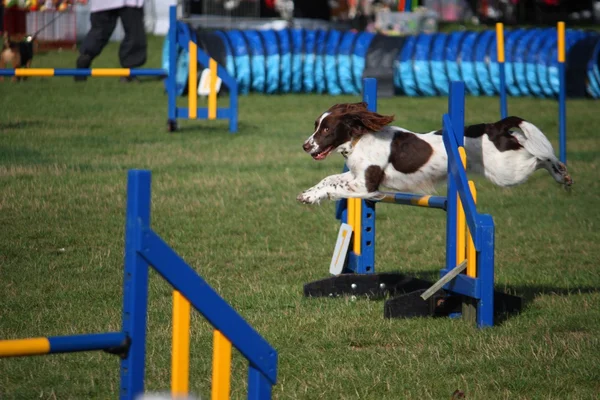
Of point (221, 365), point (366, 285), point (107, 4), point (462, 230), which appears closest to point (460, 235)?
point (462, 230)

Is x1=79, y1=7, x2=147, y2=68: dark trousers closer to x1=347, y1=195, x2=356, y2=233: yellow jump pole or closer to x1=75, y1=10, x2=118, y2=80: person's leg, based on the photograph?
Answer: x1=75, y1=10, x2=118, y2=80: person's leg

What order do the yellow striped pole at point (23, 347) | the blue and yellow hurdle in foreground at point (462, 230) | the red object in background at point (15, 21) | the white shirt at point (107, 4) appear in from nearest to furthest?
the yellow striped pole at point (23, 347) → the blue and yellow hurdle in foreground at point (462, 230) → the white shirt at point (107, 4) → the red object in background at point (15, 21)

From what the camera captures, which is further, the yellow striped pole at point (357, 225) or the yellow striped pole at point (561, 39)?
the yellow striped pole at point (561, 39)

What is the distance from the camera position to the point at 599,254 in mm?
6883

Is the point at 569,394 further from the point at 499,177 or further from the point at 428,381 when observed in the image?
the point at 499,177

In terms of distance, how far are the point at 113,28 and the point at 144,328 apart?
11.8 metres

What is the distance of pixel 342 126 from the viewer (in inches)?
209

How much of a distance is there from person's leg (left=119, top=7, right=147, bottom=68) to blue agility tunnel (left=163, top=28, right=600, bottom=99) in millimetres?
2310

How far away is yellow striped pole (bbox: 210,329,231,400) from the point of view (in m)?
2.82

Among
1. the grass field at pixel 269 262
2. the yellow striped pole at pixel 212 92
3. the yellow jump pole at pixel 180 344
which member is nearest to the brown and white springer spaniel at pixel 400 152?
the grass field at pixel 269 262

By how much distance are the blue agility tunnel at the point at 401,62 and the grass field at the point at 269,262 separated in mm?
3943

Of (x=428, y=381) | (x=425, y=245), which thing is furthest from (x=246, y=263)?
(x=428, y=381)

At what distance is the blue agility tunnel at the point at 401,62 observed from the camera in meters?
16.8

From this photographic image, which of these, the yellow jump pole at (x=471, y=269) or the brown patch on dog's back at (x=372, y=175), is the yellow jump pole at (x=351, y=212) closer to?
the brown patch on dog's back at (x=372, y=175)
